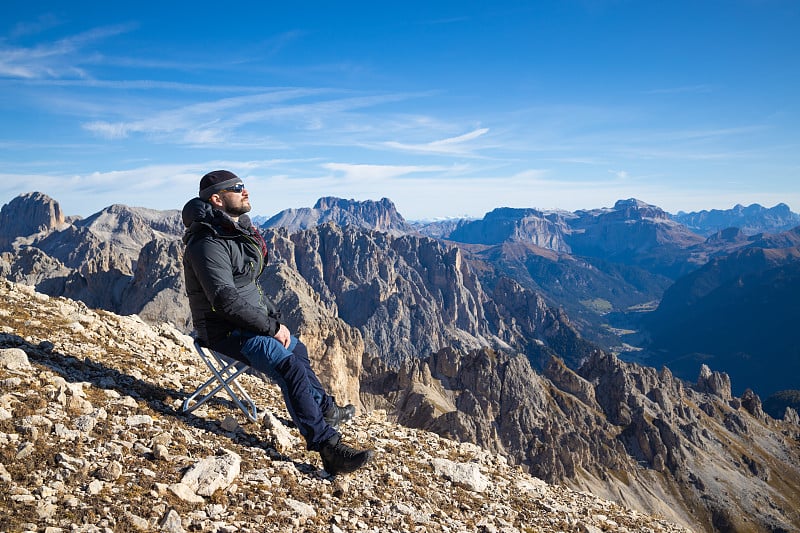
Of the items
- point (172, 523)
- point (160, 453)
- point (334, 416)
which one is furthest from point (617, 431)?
point (172, 523)

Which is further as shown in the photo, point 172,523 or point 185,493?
point 185,493

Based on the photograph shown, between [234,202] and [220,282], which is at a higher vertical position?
[234,202]

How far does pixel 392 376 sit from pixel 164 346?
99.7 meters

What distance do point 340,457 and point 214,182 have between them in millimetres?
5424

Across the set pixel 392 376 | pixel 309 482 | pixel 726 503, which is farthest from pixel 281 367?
pixel 726 503

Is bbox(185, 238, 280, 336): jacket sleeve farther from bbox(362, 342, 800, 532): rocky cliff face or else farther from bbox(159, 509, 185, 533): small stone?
bbox(362, 342, 800, 532): rocky cliff face

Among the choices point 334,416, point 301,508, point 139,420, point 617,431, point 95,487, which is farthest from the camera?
point 617,431

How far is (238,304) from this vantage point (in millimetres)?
8023

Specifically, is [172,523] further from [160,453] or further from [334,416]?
[334,416]

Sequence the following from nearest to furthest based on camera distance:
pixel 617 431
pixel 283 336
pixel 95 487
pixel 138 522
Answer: pixel 138 522, pixel 95 487, pixel 283 336, pixel 617 431

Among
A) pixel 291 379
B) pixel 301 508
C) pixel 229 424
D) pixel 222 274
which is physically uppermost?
pixel 222 274

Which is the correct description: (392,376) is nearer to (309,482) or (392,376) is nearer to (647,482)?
(647,482)

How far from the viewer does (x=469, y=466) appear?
11.1 metres

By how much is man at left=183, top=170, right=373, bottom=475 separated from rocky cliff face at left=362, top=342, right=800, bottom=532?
7950 centimetres
